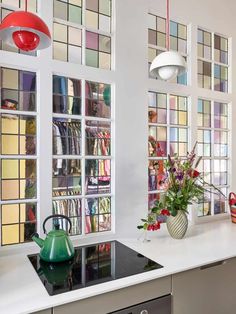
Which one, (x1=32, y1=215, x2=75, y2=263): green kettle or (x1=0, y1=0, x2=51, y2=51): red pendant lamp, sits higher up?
(x1=0, y1=0, x2=51, y2=51): red pendant lamp

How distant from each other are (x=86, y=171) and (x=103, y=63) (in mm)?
836

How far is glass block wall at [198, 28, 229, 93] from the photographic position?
244 cm

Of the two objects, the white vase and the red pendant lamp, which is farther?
the white vase

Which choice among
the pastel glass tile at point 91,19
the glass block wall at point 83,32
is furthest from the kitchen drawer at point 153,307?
the pastel glass tile at point 91,19

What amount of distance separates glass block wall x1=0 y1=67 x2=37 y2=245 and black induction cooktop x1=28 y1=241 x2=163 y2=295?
9.1 inches

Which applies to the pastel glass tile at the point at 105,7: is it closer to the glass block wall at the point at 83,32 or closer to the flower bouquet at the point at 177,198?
the glass block wall at the point at 83,32

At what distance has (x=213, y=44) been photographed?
2.51m

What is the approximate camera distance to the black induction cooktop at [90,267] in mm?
1258

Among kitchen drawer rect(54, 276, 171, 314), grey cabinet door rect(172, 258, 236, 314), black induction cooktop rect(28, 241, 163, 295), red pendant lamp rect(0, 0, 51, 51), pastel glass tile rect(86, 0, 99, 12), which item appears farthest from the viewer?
pastel glass tile rect(86, 0, 99, 12)

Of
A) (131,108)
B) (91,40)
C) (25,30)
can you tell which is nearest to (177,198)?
(131,108)

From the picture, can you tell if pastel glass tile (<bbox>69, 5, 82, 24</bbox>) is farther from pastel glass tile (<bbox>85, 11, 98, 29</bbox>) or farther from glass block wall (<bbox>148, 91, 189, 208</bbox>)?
glass block wall (<bbox>148, 91, 189, 208</bbox>)

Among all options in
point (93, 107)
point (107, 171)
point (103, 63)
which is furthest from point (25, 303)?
point (103, 63)

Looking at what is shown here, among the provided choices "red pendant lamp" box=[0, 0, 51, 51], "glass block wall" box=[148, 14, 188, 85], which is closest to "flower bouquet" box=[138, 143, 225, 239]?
"glass block wall" box=[148, 14, 188, 85]

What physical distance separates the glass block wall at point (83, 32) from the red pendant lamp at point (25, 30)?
22.5 inches
